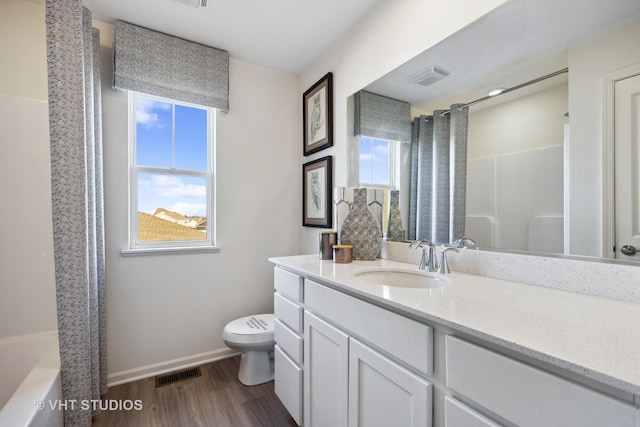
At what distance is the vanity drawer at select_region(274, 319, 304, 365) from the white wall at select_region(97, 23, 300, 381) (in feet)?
2.76

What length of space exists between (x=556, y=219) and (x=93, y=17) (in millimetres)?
2824

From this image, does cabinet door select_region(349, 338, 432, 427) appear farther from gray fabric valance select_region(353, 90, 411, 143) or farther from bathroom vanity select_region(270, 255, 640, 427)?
gray fabric valance select_region(353, 90, 411, 143)

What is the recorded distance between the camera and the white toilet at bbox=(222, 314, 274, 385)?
72.6 inches

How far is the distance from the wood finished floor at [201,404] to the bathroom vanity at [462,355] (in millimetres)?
434

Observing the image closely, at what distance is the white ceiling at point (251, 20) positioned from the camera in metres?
1.74

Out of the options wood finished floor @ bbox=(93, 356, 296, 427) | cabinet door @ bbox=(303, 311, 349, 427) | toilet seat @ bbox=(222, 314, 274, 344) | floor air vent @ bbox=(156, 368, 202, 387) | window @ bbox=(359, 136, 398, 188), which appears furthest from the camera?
floor air vent @ bbox=(156, 368, 202, 387)

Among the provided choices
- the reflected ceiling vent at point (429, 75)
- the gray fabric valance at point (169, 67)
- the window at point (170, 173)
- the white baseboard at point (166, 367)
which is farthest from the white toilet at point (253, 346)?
the reflected ceiling vent at point (429, 75)

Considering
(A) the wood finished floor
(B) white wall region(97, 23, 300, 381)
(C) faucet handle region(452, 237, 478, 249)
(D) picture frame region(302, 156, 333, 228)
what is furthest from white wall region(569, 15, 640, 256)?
(B) white wall region(97, 23, 300, 381)

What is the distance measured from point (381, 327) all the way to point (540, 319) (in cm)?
44

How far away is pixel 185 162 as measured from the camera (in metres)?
2.23

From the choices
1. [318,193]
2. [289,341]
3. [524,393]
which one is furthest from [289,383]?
[318,193]

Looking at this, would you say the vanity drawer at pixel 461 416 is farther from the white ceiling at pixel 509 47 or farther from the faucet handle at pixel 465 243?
the white ceiling at pixel 509 47

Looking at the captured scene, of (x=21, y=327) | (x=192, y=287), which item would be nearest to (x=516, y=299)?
(x=192, y=287)

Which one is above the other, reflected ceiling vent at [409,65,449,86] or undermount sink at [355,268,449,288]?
reflected ceiling vent at [409,65,449,86]
